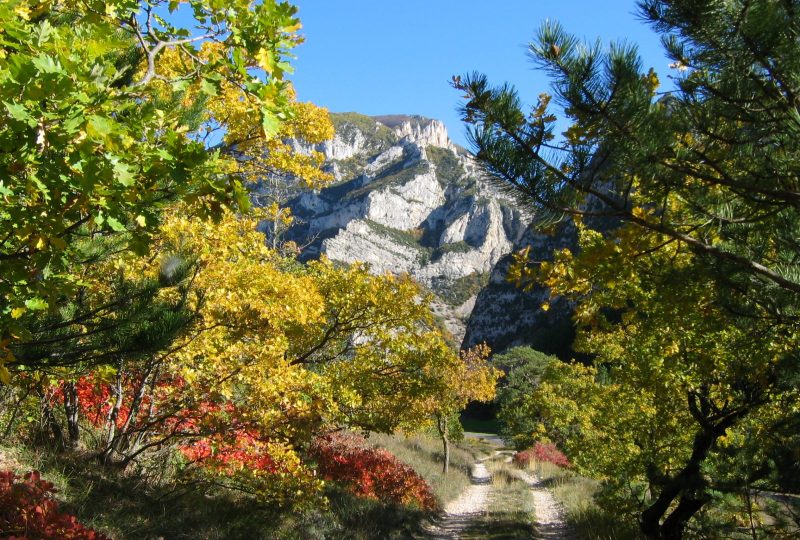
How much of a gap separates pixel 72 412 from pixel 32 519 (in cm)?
401

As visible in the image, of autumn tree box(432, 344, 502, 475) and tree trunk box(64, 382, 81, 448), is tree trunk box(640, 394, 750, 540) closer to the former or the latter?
tree trunk box(64, 382, 81, 448)

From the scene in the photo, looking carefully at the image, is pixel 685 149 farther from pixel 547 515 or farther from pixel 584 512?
pixel 547 515

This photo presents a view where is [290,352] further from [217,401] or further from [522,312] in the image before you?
[522,312]

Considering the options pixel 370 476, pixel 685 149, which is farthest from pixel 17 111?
pixel 370 476

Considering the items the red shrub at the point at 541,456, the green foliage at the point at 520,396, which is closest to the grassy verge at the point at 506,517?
the green foliage at the point at 520,396

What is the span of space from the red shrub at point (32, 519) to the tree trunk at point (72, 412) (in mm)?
3133

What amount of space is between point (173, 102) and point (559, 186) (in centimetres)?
316

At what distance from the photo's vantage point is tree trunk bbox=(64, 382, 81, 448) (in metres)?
7.83

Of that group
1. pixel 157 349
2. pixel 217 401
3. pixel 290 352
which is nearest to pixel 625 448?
pixel 290 352

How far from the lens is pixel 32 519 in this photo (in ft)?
14.5

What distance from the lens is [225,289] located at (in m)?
5.98

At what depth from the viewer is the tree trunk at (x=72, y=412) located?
783cm

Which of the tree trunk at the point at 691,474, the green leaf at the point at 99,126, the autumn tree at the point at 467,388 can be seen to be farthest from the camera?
the autumn tree at the point at 467,388

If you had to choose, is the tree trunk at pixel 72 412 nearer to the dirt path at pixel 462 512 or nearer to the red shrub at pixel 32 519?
the red shrub at pixel 32 519
